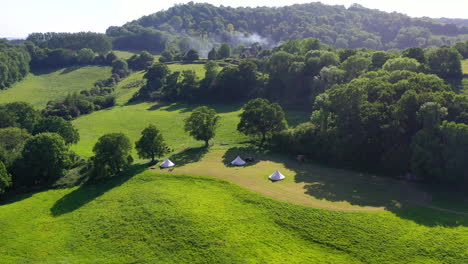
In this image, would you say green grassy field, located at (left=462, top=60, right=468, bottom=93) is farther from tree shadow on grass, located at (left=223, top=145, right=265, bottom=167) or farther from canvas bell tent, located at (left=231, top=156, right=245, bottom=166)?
canvas bell tent, located at (left=231, top=156, right=245, bottom=166)

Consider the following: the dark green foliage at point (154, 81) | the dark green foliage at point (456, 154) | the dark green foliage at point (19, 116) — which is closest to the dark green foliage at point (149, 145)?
the dark green foliage at point (19, 116)

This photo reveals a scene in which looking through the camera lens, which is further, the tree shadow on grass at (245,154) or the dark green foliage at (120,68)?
the dark green foliage at (120,68)

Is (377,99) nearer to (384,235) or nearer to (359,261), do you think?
(384,235)

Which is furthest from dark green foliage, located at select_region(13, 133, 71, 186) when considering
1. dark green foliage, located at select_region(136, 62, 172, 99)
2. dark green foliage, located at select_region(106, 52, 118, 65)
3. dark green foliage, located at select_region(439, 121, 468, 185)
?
dark green foliage, located at select_region(106, 52, 118, 65)

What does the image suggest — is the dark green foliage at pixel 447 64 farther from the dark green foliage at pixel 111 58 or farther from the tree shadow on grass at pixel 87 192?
the dark green foliage at pixel 111 58

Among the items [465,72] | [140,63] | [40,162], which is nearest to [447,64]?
[465,72]

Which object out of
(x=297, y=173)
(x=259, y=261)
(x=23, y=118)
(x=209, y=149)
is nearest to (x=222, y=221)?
(x=259, y=261)
